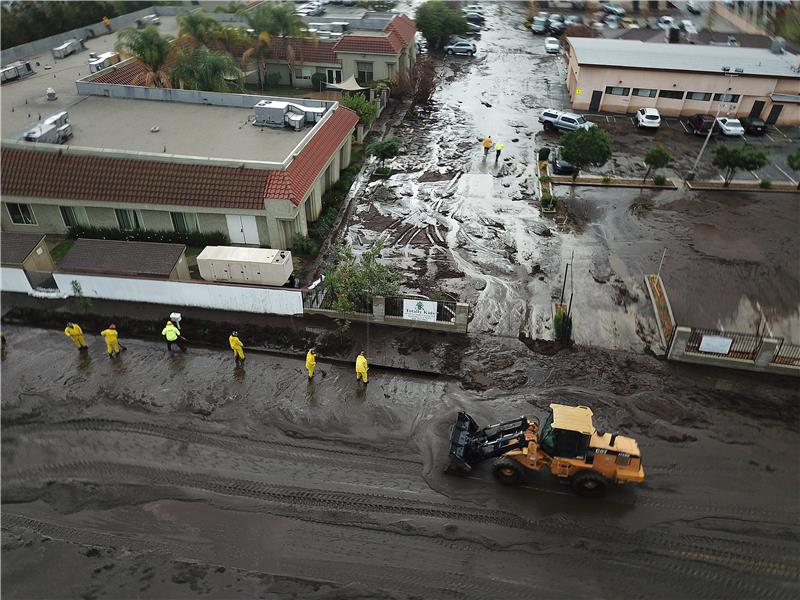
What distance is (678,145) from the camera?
3678 cm

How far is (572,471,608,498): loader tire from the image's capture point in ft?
48.3

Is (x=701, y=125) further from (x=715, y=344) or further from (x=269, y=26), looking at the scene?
(x=269, y=26)

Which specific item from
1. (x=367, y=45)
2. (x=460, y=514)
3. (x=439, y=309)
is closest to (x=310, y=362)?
(x=439, y=309)

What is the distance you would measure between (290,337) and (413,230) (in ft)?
30.6

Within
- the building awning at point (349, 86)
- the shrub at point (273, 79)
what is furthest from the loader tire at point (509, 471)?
the shrub at point (273, 79)

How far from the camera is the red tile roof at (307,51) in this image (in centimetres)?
4347

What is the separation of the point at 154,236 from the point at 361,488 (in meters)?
16.4

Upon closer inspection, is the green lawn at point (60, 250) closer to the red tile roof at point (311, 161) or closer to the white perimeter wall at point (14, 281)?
the white perimeter wall at point (14, 281)

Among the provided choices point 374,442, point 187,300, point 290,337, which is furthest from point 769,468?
point 187,300

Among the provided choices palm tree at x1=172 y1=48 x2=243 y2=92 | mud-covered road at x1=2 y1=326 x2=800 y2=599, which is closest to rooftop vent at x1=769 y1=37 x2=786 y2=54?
mud-covered road at x1=2 y1=326 x2=800 y2=599

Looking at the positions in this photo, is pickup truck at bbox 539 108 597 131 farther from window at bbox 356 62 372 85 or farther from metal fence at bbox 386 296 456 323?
metal fence at bbox 386 296 456 323

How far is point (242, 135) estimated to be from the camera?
2847cm

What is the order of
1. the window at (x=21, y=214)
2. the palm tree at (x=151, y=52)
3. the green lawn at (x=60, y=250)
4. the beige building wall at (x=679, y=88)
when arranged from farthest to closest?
the beige building wall at (x=679, y=88) → the palm tree at (x=151, y=52) → the window at (x=21, y=214) → the green lawn at (x=60, y=250)

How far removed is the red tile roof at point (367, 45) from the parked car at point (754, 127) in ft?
83.4
